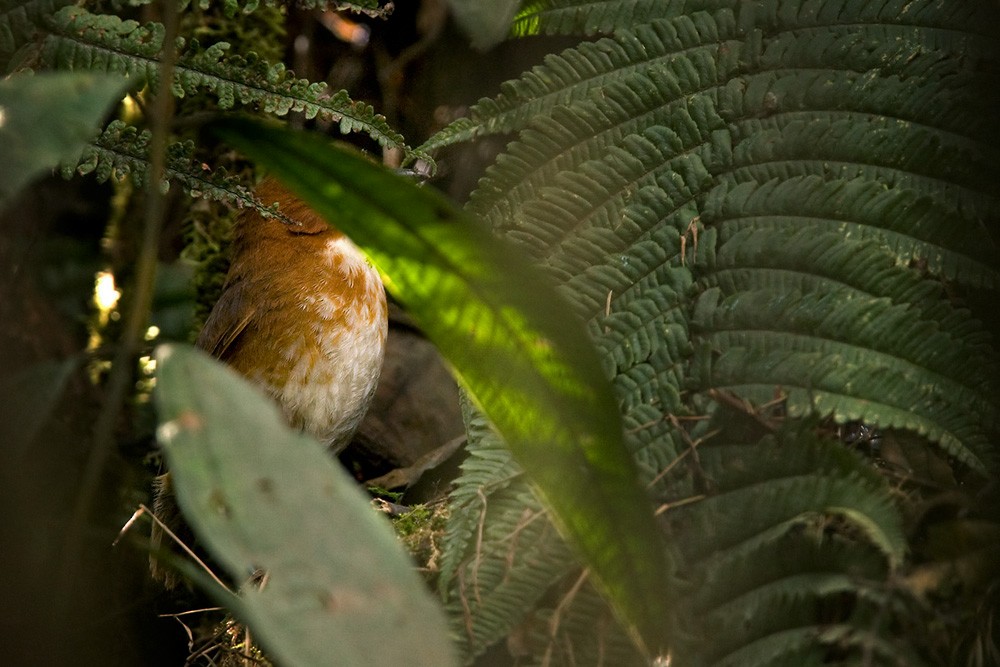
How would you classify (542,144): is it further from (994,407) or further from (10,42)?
(10,42)

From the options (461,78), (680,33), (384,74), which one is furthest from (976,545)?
(384,74)

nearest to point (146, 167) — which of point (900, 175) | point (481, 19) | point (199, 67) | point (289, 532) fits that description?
point (199, 67)

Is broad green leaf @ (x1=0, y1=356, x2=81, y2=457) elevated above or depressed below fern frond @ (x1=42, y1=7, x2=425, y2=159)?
below

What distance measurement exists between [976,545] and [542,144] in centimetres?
86

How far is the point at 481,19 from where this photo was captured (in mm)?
891

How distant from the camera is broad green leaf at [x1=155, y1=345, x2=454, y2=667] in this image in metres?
0.74

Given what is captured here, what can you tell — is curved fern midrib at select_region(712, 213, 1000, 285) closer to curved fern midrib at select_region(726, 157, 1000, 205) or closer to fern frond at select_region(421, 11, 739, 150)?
curved fern midrib at select_region(726, 157, 1000, 205)

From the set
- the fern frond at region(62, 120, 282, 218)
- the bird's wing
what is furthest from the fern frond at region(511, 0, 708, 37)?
the bird's wing

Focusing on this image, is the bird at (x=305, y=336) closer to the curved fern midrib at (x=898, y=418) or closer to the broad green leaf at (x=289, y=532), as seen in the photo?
the curved fern midrib at (x=898, y=418)

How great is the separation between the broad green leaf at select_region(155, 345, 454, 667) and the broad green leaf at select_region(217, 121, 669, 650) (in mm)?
168

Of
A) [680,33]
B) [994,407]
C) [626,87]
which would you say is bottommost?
[994,407]

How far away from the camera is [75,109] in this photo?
2.86 feet

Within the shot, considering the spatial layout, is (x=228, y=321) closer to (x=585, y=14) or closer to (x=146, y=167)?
(x=146, y=167)

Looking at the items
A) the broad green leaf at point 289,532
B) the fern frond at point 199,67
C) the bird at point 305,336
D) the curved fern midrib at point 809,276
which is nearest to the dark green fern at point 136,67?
the fern frond at point 199,67
